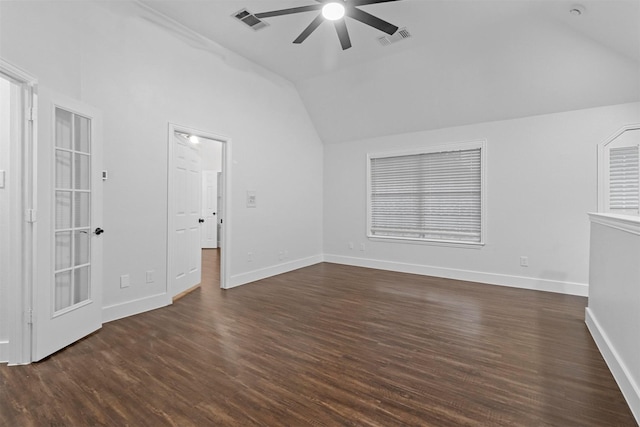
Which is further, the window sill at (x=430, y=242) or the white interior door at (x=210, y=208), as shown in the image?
the white interior door at (x=210, y=208)

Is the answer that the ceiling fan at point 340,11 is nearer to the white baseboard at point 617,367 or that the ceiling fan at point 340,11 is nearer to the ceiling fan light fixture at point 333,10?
the ceiling fan light fixture at point 333,10

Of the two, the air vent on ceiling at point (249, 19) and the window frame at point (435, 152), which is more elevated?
the air vent on ceiling at point (249, 19)

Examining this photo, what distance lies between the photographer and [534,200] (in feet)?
14.3

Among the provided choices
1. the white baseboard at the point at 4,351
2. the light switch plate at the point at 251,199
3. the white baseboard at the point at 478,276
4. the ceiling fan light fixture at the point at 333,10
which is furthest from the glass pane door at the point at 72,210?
the white baseboard at the point at 478,276

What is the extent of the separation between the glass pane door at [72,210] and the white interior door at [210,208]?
5897 millimetres

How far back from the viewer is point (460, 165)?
4957 mm

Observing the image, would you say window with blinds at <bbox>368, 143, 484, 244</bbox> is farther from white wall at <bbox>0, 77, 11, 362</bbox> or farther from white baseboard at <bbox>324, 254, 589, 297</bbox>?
white wall at <bbox>0, 77, 11, 362</bbox>

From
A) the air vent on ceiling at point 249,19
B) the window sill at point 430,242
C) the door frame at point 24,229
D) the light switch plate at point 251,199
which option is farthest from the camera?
the window sill at point 430,242

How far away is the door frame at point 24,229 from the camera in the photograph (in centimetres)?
226

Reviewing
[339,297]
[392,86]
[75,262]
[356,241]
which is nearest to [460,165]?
[392,86]

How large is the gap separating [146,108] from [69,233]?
5.09 ft

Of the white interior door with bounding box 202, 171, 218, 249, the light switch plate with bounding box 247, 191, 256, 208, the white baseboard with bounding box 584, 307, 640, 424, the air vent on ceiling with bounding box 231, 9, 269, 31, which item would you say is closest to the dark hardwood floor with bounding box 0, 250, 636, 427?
the white baseboard with bounding box 584, 307, 640, 424

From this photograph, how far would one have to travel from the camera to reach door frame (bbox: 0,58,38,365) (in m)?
2.26

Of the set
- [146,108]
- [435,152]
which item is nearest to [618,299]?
[435,152]
